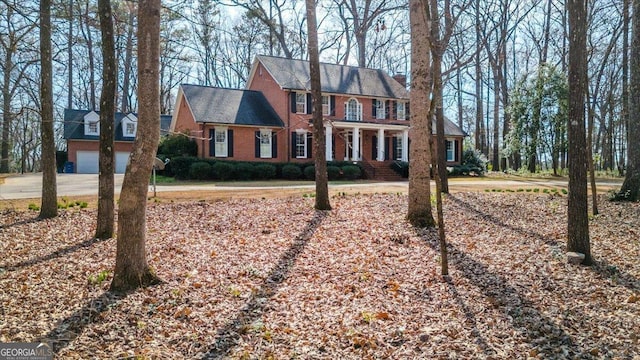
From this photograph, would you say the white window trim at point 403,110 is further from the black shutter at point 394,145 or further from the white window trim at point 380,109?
the black shutter at point 394,145

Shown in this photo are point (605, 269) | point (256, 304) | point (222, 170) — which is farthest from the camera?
point (222, 170)

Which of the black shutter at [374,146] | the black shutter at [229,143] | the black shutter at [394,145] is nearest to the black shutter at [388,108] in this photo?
the black shutter at [394,145]

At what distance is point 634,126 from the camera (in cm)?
1105

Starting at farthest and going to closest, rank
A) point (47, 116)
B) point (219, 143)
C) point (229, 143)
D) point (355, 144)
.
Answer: point (355, 144) < point (229, 143) < point (219, 143) < point (47, 116)

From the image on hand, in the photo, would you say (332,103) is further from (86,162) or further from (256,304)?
(256,304)

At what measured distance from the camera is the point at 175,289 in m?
4.88

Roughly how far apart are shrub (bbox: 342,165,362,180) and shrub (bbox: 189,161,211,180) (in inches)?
276

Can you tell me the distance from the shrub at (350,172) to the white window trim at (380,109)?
212 inches

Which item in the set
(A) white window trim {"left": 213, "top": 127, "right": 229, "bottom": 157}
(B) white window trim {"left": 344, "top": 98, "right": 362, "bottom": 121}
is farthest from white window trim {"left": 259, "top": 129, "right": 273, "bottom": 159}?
(B) white window trim {"left": 344, "top": 98, "right": 362, "bottom": 121}

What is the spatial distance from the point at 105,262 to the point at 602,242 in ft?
24.4

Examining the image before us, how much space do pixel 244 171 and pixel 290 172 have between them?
2424mm

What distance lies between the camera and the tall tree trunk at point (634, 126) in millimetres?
10734

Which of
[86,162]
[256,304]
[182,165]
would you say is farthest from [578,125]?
[86,162]

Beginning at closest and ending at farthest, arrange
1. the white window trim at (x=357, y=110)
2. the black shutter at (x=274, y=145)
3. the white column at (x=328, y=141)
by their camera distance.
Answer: the black shutter at (x=274, y=145), the white column at (x=328, y=141), the white window trim at (x=357, y=110)
